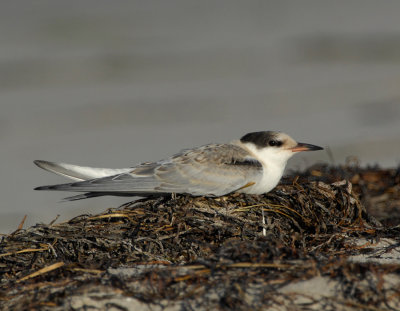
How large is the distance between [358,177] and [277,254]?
3.71 metres

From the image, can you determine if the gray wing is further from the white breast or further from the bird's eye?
the bird's eye

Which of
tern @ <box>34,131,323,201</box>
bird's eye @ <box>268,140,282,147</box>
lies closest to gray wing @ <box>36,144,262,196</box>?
tern @ <box>34,131,323,201</box>

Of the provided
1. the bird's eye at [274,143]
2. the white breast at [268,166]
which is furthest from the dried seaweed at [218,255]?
the bird's eye at [274,143]

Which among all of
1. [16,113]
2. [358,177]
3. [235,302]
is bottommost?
[235,302]

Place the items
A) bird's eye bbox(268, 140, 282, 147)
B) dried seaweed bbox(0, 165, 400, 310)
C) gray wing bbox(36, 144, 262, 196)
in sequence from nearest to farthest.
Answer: dried seaweed bbox(0, 165, 400, 310) < gray wing bbox(36, 144, 262, 196) < bird's eye bbox(268, 140, 282, 147)

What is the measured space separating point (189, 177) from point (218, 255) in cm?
175

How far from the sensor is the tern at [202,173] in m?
5.92

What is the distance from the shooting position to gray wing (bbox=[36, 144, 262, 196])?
5.91 meters

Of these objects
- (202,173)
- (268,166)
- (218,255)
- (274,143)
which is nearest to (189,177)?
(202,173)

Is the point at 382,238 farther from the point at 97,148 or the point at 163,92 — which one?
the point at 163,92

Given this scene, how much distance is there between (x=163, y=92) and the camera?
41.3 ft

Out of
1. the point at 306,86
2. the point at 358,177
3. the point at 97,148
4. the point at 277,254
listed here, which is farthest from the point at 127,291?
the point at 306,86

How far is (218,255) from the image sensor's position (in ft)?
14.1

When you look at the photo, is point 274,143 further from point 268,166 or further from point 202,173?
point 202,173
